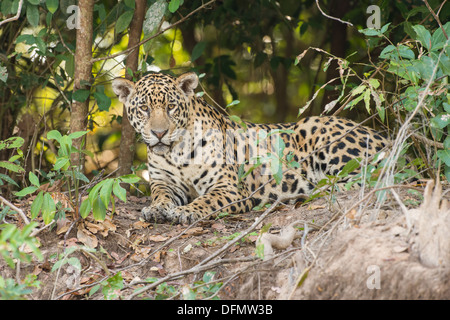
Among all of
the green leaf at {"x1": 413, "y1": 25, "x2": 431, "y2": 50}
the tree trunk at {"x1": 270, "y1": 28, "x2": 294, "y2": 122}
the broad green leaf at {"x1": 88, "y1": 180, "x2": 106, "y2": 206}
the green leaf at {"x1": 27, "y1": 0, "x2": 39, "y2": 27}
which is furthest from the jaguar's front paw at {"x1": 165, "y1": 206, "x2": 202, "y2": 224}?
the tree trunk at {"x1": 270, "y1": 28, "x2": 294, "y2": 122}

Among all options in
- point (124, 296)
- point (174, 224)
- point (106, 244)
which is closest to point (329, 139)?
point (174, 224)

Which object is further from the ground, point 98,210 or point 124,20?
point 124,20

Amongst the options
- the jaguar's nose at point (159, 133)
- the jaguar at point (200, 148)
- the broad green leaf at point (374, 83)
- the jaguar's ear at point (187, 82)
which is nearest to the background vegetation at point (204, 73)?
the broad green leaf at point (374, 83)

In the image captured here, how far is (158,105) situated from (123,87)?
0.61 metres

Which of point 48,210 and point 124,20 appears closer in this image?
point 48,210

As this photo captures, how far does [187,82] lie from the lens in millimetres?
7352

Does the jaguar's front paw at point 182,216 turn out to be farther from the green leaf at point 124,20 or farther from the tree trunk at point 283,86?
the tree trunk at point 283,86

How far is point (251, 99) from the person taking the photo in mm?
11828

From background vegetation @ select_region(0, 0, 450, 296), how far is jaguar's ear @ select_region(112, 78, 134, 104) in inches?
8.6

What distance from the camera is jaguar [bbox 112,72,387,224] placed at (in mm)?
6961

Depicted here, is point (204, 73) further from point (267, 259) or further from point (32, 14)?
point (267, 259)

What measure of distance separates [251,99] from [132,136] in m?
4.31

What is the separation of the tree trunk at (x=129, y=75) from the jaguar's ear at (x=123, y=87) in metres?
0.40

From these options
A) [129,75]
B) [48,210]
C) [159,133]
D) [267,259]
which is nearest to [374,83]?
[267,259]
